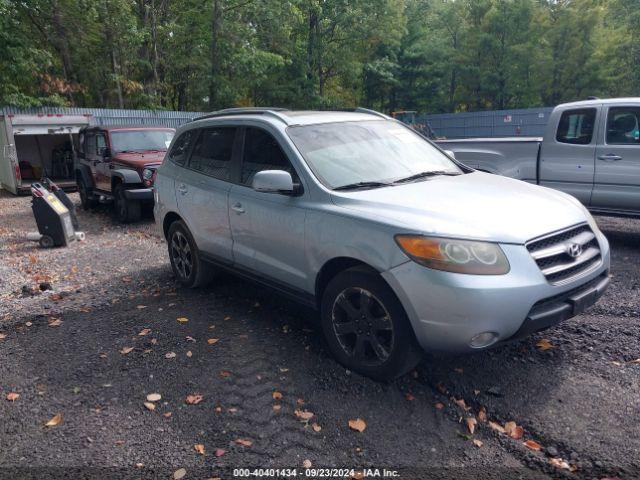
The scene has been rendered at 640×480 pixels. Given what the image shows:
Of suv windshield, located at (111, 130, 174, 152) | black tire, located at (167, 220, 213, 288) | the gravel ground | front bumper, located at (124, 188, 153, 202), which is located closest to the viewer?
the gravel ground

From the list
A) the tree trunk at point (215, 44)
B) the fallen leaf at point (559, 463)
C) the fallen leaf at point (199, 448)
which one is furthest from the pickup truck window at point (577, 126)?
the tree trunk at point (215, 44)

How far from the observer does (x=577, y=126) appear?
7043 mm

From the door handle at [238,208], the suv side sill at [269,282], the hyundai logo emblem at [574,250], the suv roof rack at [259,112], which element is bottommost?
the suv side sill at [269,282]

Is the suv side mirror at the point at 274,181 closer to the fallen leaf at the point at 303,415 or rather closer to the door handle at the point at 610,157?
the fallen leaf at the point at 303,415

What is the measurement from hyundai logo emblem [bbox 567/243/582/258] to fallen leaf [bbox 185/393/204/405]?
99.6 inches

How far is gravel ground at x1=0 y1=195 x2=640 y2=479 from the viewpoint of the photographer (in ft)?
9.05

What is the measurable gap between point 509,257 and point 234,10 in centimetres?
2372

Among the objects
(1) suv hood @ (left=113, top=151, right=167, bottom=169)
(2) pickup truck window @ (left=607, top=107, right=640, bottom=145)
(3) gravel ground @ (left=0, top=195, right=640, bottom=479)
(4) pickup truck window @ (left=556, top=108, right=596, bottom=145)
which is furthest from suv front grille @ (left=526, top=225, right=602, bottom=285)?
(1) suv hood @ (left=113, top=151, right=167, bottom=169)

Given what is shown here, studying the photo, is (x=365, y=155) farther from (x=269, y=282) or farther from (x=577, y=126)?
(x=577, y=126)

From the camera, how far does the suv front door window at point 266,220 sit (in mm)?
3822

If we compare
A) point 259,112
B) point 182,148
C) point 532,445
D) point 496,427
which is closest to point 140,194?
point 182,148

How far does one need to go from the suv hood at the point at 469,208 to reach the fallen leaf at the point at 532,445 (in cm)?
112

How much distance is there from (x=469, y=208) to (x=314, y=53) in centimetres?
2725

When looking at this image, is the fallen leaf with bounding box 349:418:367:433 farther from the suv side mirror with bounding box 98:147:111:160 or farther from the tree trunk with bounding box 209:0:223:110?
the tree trunk with bounding box 209:0:223:110
